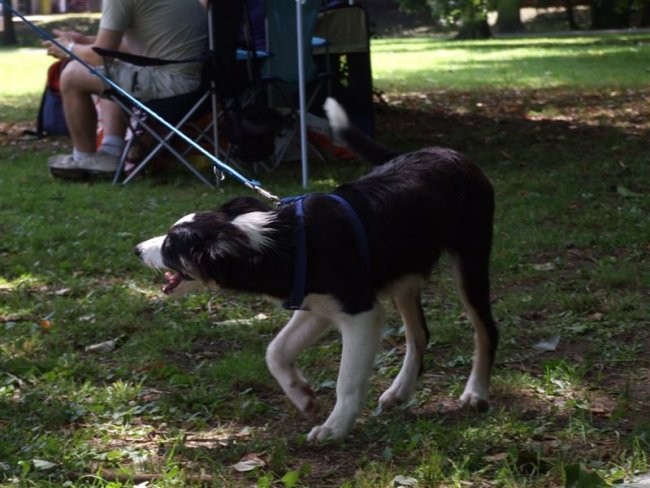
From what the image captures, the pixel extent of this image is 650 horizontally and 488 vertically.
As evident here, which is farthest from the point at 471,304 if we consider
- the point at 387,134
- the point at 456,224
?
the point at 387,134

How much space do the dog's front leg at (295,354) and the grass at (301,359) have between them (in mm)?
93

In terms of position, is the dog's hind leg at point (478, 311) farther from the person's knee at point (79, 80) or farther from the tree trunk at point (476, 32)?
the tree trunk at point (476, 32)

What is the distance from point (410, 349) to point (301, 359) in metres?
0.66

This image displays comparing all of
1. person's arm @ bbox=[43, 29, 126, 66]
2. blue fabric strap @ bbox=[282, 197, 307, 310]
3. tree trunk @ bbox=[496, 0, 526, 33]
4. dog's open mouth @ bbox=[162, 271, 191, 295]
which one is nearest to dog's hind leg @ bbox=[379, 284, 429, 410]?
blue fabric strap @ bbox=[282, 197, 307, 310]

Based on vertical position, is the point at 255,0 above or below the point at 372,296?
above

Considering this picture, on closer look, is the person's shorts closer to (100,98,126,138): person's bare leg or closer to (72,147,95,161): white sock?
(100,98,126,138): person's bare leg

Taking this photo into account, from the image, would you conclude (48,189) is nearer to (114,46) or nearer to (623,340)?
(114,46)

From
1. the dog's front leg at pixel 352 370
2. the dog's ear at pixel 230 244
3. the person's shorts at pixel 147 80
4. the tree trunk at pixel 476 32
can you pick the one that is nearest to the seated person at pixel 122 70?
the person's shorts at pixel 147 80

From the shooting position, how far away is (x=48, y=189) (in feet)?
29.1

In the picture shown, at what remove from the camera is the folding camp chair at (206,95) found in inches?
339

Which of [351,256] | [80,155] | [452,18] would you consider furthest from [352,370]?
[452,18]

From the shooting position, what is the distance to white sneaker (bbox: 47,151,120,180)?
925cm

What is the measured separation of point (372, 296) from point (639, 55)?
1928 centimetres

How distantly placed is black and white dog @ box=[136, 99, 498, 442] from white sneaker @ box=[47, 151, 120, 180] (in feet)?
17.0
